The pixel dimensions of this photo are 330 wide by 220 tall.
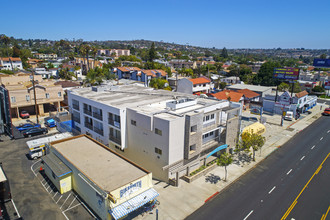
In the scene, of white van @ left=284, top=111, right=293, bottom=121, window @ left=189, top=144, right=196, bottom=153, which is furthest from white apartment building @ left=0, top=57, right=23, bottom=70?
white van @ left=284, top=111, right=293, bottom=121

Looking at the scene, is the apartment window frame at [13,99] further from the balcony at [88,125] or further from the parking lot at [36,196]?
the balcony at [88,125]

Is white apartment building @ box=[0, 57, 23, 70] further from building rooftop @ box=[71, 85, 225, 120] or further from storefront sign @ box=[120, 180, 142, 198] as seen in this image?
storefront sign @ box=[120, 180, 142, 198]

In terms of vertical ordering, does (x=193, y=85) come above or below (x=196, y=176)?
above

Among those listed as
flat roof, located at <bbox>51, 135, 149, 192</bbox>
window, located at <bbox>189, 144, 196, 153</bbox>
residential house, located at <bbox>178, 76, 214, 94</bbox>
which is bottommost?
flat roof, located at <bbox>51, 135, 149, 192</bbox>

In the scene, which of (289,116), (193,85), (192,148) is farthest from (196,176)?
(193,85)

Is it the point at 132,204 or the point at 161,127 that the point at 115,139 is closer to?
the point at 161,127

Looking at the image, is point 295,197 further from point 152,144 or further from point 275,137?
point 275,137

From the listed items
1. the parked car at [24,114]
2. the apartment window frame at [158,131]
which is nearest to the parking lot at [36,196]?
the apartment window frame at [158,131]

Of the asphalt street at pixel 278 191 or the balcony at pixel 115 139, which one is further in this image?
the balcony at pixel 115 139
